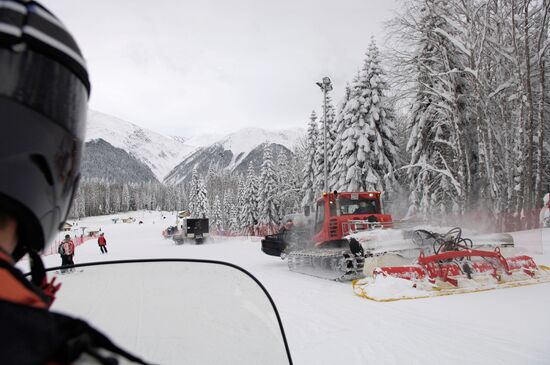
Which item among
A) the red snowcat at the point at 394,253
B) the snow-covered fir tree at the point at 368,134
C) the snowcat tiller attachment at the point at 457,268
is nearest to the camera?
the snowcat tiller attachment at the point at 457,268

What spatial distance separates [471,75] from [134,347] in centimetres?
2053

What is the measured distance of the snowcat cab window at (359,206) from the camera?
41.1 ft

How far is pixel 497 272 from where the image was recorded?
8977mm

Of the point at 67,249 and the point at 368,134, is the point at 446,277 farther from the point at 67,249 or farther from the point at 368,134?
the point at 368,134

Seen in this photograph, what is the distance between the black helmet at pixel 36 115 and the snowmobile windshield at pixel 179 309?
61 centimetres

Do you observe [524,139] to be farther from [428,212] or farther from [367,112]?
[367,112]

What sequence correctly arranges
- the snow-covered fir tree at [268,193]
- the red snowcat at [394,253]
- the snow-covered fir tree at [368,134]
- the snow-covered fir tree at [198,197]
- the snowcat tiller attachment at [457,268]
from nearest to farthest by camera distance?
the snowcat tiller attachment at [457,268] < the red snowcat at [394,253] < the snow-covered fir tree at [368,134] < the snow-covered fir tree at [268,193] < the snow-covered fir tree at [198,197]

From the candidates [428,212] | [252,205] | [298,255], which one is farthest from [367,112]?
[252,205]

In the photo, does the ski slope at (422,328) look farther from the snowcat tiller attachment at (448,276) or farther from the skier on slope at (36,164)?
the skier on slope at (36,164)

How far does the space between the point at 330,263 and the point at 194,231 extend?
105 feet

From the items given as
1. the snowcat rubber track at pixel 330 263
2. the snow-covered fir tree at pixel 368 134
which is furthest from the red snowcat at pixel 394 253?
the snow-covered fir tree at pixel 368 134

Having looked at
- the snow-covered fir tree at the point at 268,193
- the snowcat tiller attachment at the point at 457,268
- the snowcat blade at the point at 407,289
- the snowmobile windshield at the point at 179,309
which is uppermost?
the snow-covered fir tree at the point at 268,193

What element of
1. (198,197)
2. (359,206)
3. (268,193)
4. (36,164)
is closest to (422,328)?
(36,164)

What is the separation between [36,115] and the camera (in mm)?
896
